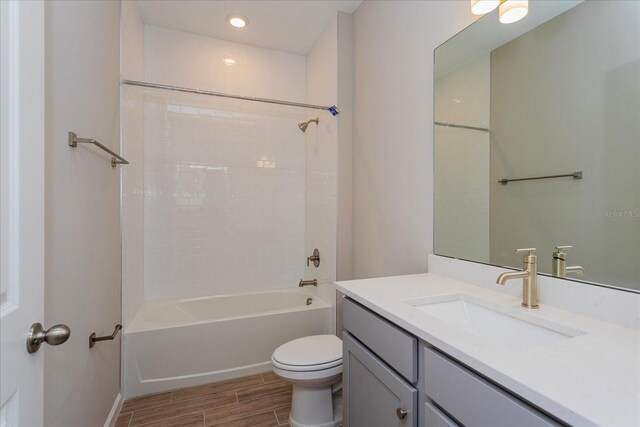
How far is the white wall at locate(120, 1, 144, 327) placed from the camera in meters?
1.98

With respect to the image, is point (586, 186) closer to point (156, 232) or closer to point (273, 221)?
point (273, 221)

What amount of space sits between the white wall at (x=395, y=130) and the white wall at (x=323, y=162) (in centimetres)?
18

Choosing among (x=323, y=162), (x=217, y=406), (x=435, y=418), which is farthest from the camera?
(x=323, y=162)

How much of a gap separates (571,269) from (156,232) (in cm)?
272

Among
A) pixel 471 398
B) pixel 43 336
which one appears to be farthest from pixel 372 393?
pixel 43 336

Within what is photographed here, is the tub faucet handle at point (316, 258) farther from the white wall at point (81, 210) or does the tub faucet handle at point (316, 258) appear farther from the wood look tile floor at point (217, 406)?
the white wall at point (81, 210)

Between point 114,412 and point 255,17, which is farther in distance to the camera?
point 255,17

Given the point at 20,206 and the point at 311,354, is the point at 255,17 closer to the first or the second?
the point at 20,206

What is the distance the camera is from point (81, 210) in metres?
1.28

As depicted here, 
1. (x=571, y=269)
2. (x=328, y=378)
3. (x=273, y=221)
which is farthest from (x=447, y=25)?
(x=273, y=221)

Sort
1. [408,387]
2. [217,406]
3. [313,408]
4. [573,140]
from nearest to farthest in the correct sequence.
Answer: [408,387], [573,140], [313,408], [217,406]

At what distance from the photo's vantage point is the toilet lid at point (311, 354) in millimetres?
1576

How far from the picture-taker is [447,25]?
1.47m

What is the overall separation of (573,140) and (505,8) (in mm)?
636
